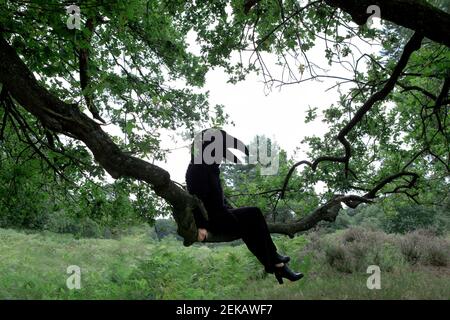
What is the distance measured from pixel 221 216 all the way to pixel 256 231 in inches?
17.0

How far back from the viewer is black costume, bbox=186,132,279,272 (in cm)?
438

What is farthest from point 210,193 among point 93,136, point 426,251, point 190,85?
point 426,251

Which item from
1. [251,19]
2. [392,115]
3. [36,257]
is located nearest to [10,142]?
[251,19]

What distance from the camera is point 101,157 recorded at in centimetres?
369

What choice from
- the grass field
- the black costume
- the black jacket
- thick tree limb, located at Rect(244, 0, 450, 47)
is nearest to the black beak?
the black costume

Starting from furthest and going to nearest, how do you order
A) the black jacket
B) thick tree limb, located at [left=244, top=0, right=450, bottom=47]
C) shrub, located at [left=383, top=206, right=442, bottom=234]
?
shrub, located at [left=383, top=206, right=442, bottom=234] → the black jacket → thick tree limb, located at [left=244, top=0, right=450, bottom=47]

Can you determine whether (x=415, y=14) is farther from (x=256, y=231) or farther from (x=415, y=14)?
(x=256, y=231)

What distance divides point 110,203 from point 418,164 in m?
6.92

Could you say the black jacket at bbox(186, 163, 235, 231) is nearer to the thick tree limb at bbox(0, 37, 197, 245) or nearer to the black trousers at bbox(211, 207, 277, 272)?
the black trousers at bbox(211, 207, 277, 272)

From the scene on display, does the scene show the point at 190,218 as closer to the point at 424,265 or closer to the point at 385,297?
the point at 385,297

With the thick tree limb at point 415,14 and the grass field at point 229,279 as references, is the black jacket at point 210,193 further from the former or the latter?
the grass field at point 229,279

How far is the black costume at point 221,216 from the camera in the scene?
4379 millimetres

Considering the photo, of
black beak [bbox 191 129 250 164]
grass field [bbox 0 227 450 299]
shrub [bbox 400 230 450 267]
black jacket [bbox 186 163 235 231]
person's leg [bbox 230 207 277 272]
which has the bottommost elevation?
grass field [bbox 0 227 450 299]

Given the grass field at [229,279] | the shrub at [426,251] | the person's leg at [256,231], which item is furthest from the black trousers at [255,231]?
the shrub at [426,251]
